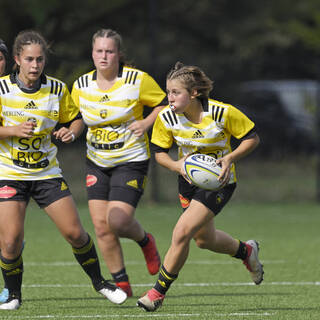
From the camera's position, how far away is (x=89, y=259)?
6.55 m

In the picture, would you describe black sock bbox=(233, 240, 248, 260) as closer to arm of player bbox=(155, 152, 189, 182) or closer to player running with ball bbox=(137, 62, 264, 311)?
player running with ball bbox=(137, 62, 264, 311)

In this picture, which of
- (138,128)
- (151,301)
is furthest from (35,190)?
(151,301)

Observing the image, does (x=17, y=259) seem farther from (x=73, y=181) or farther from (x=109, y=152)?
(x=73, y=181)

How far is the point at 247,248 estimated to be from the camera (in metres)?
7.29

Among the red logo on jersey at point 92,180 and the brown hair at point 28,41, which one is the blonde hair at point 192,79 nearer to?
the brown hair at point 28,41

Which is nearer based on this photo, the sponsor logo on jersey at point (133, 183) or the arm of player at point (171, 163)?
the arm of player at point (171, 163)

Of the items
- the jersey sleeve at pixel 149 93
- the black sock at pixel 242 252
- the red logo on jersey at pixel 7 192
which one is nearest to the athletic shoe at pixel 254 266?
the black sock at pixel 242 252

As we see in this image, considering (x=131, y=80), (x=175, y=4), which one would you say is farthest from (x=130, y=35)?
(x=131, y=80)

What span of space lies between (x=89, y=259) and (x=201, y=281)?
1667mm

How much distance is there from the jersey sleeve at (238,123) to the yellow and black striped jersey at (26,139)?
4.21 feet

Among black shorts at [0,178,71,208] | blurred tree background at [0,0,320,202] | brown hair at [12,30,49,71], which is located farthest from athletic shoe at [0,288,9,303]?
Answer: blurred tree background at [0,0,320,202]

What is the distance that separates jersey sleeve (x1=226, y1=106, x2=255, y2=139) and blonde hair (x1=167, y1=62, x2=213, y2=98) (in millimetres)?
237

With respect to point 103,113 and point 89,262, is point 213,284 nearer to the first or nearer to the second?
point 89,262

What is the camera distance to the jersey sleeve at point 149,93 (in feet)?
23.5
